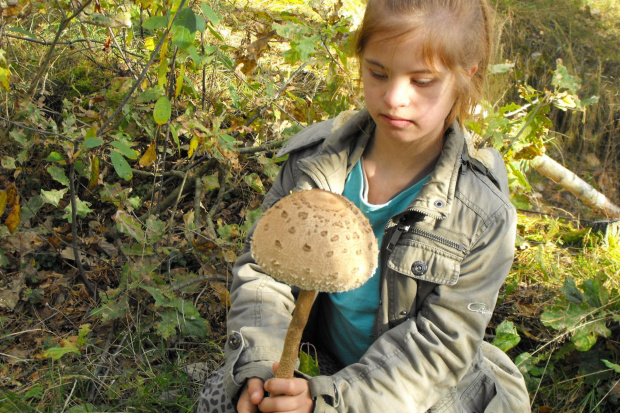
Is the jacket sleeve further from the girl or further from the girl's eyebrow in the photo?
the girl's eyebrow

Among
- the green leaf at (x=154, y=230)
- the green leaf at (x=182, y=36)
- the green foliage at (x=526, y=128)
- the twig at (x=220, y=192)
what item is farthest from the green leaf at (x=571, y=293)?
the green leaf at (x=182, y=36)

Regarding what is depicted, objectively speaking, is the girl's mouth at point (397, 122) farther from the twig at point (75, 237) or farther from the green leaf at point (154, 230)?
the twig at point (75, 237)

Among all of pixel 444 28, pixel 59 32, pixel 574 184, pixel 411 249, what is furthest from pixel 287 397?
pixel 574 184

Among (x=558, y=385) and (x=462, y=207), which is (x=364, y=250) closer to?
(x=462, y=207)

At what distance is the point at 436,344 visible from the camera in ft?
6.68

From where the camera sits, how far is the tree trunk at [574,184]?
446cm

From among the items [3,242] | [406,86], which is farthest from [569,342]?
[3,242]

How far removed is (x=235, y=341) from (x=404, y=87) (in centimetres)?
119

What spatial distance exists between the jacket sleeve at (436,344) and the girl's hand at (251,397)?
263 mm

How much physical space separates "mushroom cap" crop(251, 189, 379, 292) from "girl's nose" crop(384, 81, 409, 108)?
24.3 inches

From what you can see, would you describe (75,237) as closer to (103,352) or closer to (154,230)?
(154,230)

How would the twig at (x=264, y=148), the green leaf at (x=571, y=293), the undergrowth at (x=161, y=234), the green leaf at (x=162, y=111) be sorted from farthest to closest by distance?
the twig at (x=264, y=148) < the green leaf at (x=571, y=293) < the undergrowth at (x=161, y=234) < the green leaf at (x=162, y=111)

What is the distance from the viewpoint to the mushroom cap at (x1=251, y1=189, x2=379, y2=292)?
A: 4.58ft

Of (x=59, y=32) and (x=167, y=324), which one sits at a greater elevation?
(x=59, y=32)
